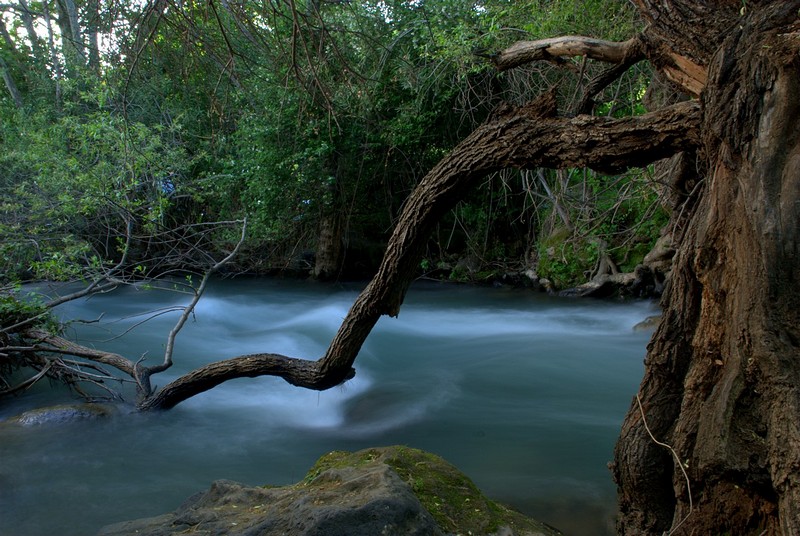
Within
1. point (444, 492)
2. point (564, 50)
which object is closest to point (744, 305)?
point (444, 492)

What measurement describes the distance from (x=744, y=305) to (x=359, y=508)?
5.69 feet

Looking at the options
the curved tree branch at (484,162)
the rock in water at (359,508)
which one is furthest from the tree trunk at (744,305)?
the rock in water at (359,508)

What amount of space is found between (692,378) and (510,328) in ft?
24.6

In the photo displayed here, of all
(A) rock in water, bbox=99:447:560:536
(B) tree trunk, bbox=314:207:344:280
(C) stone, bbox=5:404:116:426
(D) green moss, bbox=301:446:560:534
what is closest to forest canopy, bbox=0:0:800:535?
(C) stone, bbox=5:404:116:426

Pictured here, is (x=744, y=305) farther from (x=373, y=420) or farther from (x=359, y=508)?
(x=373, y=420)

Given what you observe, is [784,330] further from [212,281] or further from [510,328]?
[212,281]

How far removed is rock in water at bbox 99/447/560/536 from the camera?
2533mm

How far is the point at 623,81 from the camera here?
28.2ft

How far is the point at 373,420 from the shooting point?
258 inches

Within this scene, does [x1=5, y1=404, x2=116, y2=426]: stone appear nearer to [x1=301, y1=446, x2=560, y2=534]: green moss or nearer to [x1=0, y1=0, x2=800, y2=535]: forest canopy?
[x1=0, y1=0, x2=800, y2=535]: forest canopy

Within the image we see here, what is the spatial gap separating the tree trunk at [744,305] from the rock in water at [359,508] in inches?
36.9

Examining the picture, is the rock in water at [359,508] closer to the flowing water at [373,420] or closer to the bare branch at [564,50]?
the flowing water at [373,420]

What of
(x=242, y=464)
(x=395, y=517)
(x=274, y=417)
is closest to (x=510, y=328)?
(x=274, y=417)

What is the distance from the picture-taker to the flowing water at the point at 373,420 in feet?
16.1
